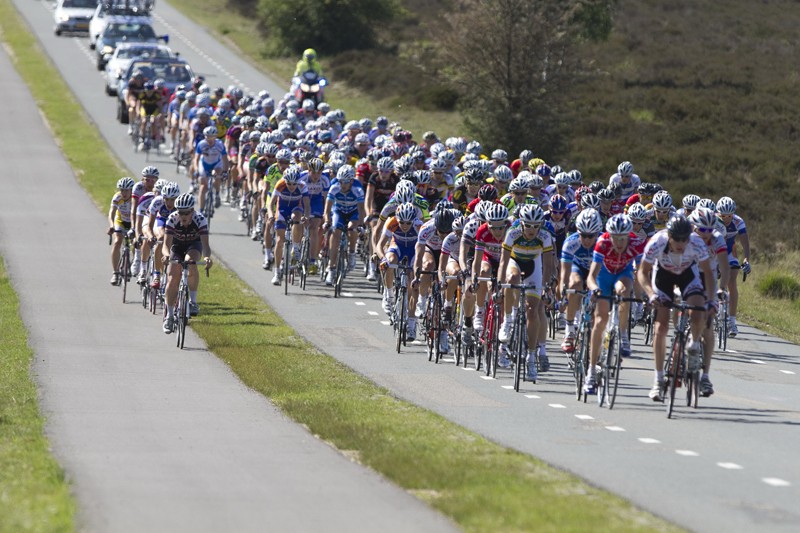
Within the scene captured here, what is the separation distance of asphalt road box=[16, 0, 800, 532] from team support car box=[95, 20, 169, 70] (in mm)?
31079

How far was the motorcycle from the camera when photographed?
4153cm

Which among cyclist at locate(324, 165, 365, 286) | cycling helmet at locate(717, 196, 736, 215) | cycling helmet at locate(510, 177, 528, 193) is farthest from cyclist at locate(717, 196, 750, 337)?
cyclist at locate(324, 165, 365, 286)

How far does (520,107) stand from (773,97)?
1592 centimetres

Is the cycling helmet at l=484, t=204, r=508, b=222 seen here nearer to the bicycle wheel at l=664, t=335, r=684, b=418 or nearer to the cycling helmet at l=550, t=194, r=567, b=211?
the cycling helmet at l=550, t=194, r=567, b=211

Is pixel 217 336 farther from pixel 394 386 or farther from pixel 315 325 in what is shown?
pixel 394 386

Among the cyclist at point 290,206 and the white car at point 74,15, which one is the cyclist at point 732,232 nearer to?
the cyclist at point 290,206

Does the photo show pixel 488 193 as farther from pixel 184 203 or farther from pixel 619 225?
pixel 184 203

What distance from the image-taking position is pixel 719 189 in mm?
44031

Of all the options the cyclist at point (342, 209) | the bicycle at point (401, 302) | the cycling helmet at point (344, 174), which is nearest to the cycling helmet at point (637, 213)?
the bicycle at point (401, 302)

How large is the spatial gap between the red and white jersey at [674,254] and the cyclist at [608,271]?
72 cm

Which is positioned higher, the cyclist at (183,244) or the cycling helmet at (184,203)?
the cycling helmet at (184,203)

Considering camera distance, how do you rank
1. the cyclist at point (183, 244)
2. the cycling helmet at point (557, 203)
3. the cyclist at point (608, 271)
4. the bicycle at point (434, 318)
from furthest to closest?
the cycling helmet at point (557, 203)
the cyclist at point (183, 244)
the bicycle at point (434, 318)
the cyclist at point (608, 271)

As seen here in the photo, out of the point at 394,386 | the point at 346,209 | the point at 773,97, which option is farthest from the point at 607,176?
the point at 394,386

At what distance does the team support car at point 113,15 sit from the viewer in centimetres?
5862
